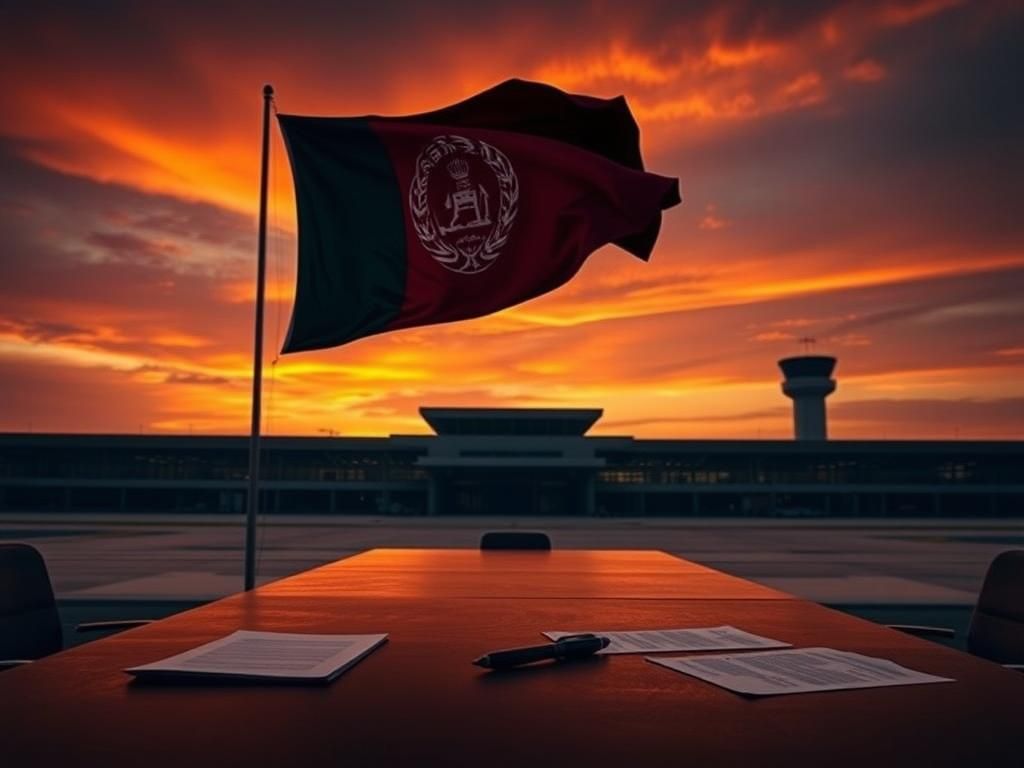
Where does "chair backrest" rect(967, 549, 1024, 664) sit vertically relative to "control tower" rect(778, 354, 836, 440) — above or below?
below

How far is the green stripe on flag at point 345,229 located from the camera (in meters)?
5.49

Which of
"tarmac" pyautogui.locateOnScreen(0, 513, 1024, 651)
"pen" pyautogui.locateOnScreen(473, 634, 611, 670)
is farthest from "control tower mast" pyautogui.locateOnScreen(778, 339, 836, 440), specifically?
"pen" pyautogui.locateOnScreen(473, 634, 611, 670)

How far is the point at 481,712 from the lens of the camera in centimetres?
193

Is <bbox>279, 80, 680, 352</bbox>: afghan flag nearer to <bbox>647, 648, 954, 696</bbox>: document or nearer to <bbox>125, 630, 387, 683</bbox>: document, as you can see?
<bbox>125, 630, 387, 683</bbox>: document

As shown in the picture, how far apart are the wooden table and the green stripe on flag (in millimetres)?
2665

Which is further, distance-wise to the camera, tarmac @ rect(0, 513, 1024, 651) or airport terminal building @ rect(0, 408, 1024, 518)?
→ airport terminal building @ rect(0, 408, 1024, 518)

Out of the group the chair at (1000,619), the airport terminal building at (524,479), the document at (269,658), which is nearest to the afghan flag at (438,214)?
the document at (269,658)

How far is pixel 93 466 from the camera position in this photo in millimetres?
68000

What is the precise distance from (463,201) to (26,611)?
11.8 feet

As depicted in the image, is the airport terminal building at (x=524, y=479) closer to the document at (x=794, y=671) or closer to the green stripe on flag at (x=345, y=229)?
the green stripe on flag at (x=345, y=229)

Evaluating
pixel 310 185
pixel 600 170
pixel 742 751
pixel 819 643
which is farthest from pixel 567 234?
pixel 742 751

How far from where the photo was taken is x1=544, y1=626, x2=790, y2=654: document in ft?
8.97

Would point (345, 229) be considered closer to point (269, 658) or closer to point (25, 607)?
point (25, 607)

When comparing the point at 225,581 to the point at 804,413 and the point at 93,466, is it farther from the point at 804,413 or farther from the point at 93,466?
the point at 804,413
